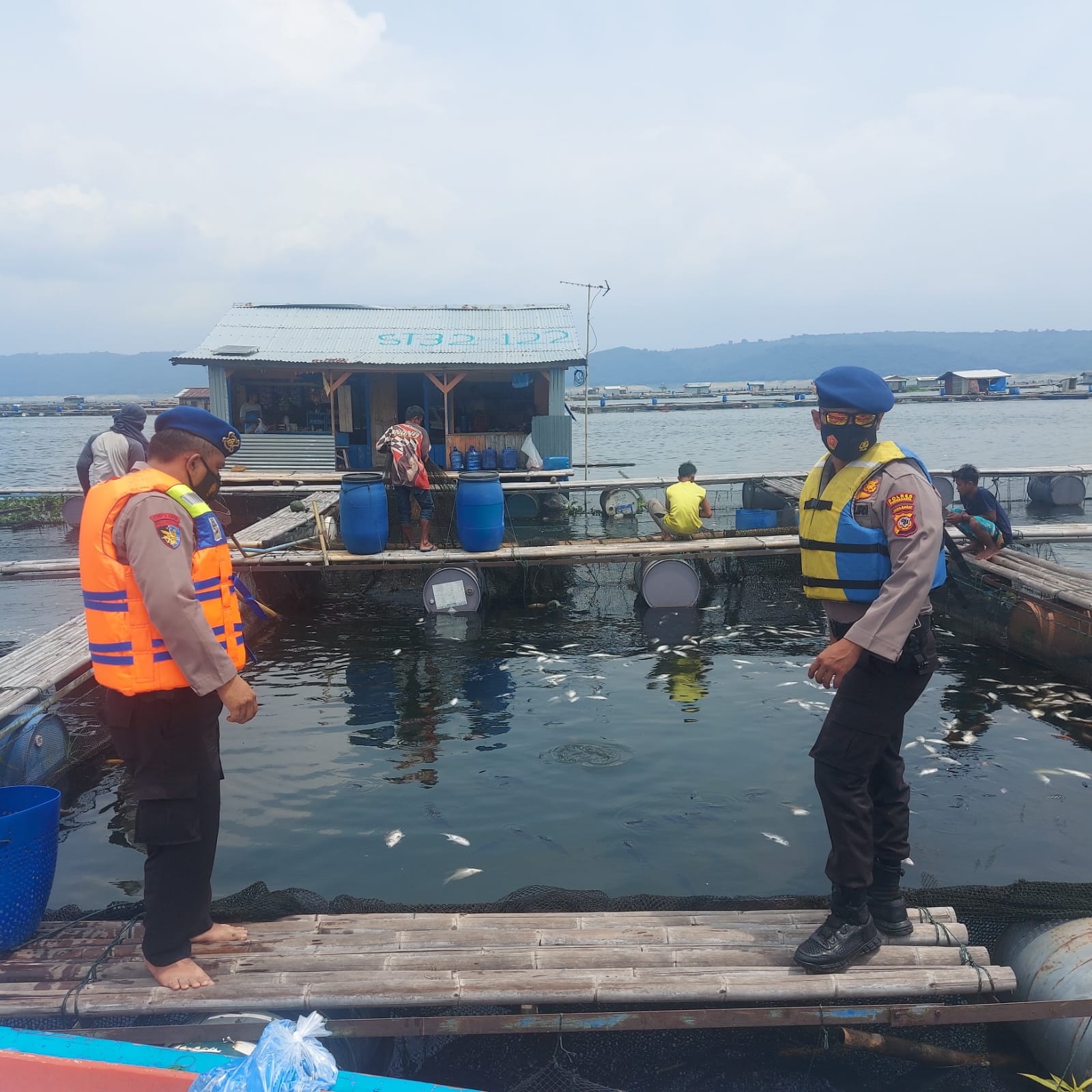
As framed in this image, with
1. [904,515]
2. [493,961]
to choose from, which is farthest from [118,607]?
[904,515]

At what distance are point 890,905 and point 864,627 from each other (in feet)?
5.25

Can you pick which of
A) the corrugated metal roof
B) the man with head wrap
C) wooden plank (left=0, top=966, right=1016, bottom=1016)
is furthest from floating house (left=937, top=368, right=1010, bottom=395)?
wooden plank (left=0, top=966, right=1016, bottom=1016)

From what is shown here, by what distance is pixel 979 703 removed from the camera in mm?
9281

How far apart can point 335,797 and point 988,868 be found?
5189mm

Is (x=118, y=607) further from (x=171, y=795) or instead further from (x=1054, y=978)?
(x=1054, y=978)

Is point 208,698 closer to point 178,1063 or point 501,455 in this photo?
point 178,1063

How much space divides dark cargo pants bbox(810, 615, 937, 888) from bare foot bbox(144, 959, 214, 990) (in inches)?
118

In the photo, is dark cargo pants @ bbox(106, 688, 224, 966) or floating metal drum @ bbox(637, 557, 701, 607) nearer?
dark cargo pants @ bbox(106, 688, 224, 966)

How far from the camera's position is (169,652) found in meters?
3.69

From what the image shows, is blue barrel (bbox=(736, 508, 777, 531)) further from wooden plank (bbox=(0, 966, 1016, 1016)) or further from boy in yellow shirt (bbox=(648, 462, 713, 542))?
wooden plank (bbox=(0, 966, 1016, 1016))

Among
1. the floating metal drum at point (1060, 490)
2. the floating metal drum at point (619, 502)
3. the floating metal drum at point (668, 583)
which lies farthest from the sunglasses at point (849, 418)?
the floating metal drum at point (1060, 490)

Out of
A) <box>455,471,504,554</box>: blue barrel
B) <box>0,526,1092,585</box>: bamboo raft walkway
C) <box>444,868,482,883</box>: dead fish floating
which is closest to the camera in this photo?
<box>444,868,482,883</box>: dead fish floating

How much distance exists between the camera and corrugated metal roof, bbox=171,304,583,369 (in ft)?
73.7

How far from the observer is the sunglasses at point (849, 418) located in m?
4.02
